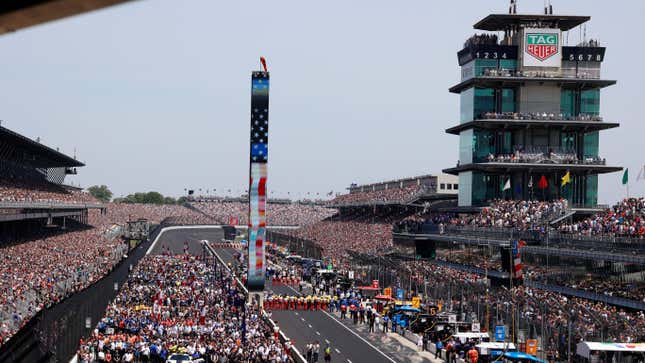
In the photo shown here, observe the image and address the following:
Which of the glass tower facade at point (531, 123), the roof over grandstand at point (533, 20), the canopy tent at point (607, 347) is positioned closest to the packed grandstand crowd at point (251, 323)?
the canopy tent at point (607, 347)

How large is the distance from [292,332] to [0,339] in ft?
64.3

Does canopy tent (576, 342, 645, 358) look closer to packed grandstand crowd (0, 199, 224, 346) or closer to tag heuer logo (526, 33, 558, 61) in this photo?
packed grandstand crowd (0, 199, 224, 346)

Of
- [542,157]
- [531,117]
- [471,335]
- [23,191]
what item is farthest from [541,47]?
[23,191]

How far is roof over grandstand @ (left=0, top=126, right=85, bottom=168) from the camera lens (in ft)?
229

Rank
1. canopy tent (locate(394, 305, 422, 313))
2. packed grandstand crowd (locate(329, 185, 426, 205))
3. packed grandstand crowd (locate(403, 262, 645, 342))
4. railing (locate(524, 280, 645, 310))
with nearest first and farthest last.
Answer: packed grandstand crowd (locate(403, 262, 645, 342)) < railing (locate(524, 280, 645, 310)) < canopy tent (locate(394, 305, 422, 313)) < packed grandstand crowd (locate(329, 185, 426, 205))

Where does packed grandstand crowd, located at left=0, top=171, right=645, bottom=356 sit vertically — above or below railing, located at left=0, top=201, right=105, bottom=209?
below

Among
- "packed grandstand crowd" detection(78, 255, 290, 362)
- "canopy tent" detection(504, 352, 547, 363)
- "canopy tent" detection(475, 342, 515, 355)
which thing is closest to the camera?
"canopy tent" detection(504, 352, 547, 363)

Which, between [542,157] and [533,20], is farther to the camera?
[533,20]

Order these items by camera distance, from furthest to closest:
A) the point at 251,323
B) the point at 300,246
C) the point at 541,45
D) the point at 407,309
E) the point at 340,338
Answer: the point at 300,246, the point at 541,45, the point at 407,309, the point at 340,338, the point at 251,323

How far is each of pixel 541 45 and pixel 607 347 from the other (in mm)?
54943

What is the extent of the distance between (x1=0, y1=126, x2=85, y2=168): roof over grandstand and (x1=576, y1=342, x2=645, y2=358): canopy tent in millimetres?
47897

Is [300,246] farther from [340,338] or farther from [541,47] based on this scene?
[340,338]

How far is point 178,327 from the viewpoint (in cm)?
3684

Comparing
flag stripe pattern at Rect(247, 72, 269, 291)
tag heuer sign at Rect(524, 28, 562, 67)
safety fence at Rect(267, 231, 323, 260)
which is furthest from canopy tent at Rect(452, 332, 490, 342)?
safety fence at Rect(267, 231, 323, 260)
